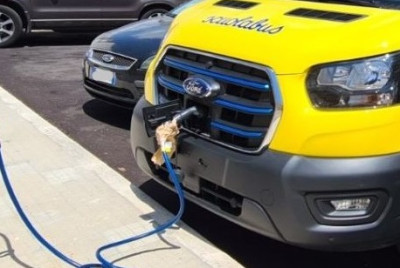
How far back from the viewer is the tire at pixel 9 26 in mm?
10070

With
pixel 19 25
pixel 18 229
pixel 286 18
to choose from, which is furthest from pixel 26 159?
pixel 19 25

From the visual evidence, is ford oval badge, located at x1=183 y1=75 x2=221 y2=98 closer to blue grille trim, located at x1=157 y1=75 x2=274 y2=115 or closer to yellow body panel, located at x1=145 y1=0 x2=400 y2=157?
blue grille trim, located at x1=157 y1=75 x2=274 y2=115

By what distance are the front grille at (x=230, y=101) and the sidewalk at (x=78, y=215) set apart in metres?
0.75

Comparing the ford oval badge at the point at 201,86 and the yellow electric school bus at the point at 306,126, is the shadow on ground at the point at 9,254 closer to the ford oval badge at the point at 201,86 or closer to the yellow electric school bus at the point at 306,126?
the yellow electric school bus at the point at 306,126

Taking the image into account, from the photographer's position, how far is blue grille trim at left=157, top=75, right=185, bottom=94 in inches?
138

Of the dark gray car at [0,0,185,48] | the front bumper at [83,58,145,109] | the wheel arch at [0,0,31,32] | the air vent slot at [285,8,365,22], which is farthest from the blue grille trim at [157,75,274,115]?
the wheel arch at [0,0,31,32]

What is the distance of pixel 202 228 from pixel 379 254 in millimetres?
1091

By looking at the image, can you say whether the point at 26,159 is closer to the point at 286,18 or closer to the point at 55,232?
the point at 55,232

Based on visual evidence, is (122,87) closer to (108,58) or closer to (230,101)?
(108,58)

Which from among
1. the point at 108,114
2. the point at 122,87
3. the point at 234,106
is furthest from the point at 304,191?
the point at 108,114

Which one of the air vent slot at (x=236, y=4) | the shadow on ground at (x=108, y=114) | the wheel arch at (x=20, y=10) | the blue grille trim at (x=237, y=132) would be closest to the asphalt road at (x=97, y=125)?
the shadow on ground at (x=108, y=114)

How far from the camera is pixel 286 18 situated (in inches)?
128

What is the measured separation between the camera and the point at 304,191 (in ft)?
9.38

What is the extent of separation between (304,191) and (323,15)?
3.17ft
